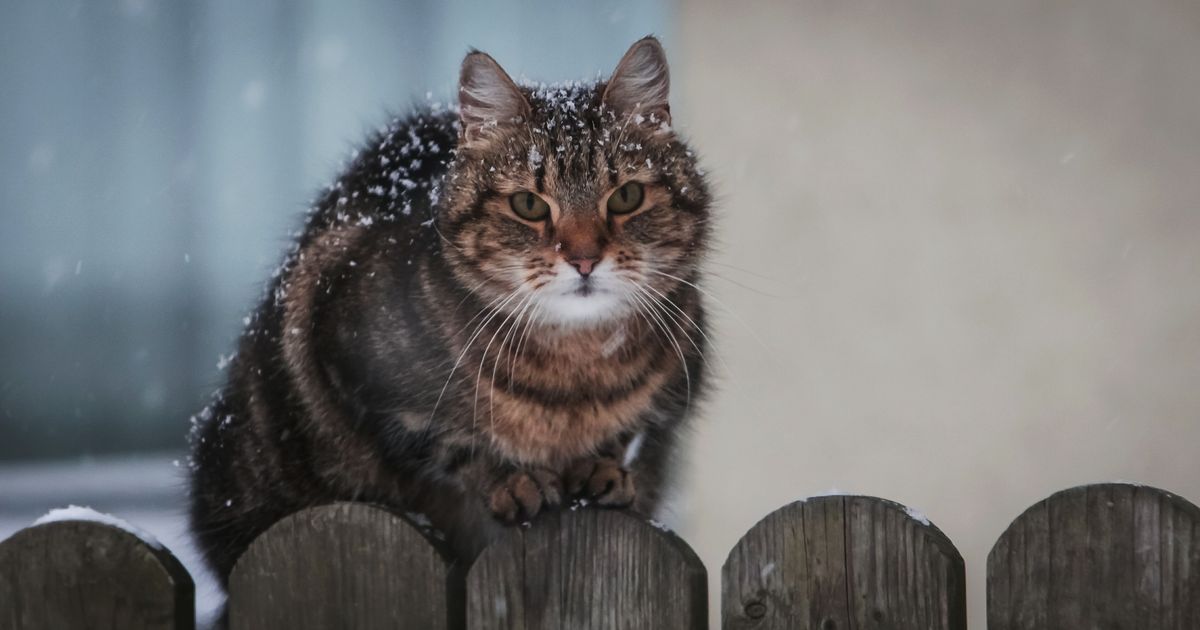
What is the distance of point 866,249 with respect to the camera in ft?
8.53

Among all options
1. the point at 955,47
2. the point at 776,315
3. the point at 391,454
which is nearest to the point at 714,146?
the point at 776,315

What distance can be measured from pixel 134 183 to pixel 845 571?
1771 millimetres

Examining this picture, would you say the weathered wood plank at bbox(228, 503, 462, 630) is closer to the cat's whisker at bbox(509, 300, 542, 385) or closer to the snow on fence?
the snow on fence

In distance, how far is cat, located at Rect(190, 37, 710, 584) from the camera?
3.95ft

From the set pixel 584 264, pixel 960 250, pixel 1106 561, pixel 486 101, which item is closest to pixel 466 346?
pixel 584 264

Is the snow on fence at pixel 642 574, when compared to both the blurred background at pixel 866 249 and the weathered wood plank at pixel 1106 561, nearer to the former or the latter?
the weathered wood plank at pixel 1106 561

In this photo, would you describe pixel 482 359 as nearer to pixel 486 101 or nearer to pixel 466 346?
pixel 466 346

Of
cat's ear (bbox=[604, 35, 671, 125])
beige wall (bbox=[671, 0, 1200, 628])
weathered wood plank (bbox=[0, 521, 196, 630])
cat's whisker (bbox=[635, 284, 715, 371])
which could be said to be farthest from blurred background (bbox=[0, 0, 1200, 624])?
weathered wood plank (bbox=[0, 521, 196, 630])

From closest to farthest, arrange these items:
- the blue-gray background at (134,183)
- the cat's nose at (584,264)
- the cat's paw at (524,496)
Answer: the cat's paw at (524,496)
the cat's nose at (584,264)
the blue-gray background at (134,183)

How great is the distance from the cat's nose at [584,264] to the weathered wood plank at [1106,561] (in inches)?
18.8

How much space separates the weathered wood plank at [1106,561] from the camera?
0.84 m

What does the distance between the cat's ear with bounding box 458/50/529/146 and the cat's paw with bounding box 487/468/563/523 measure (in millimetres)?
382

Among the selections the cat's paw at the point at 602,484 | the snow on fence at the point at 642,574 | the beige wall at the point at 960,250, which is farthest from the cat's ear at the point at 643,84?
the beige wall at the point at 960,250

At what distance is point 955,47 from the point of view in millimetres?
2533
